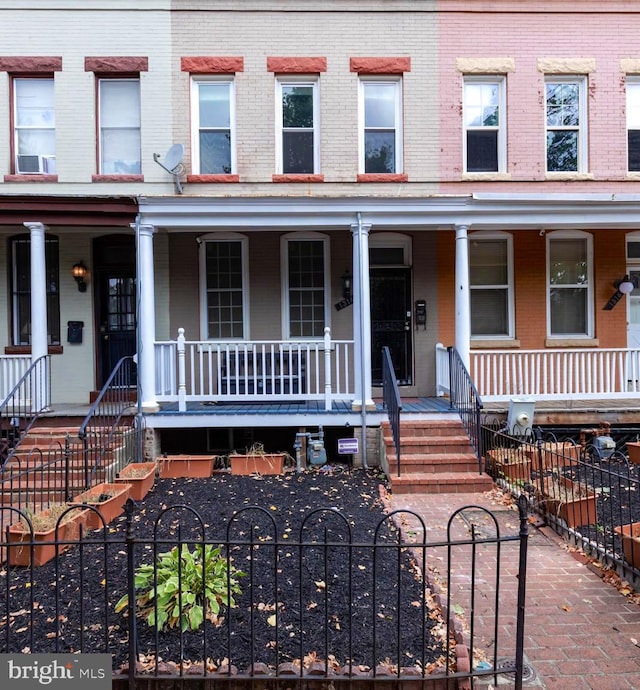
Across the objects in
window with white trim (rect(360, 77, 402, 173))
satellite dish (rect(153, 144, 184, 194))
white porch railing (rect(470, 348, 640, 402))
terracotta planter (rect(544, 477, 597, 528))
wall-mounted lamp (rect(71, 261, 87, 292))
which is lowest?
terracotta planter (rect(544, 477, 597, 528))

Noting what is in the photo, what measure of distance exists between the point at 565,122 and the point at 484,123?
1.60 metres

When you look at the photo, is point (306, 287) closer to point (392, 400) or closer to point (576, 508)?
point (392, 400)

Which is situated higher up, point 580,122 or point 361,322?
point 580,122

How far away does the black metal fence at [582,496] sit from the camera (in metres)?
4.21

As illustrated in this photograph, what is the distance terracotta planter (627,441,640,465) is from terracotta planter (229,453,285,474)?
5.55 metres

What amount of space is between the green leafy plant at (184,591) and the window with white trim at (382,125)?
7.83 meters

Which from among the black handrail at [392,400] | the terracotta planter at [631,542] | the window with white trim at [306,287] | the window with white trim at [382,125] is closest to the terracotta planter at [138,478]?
the black handrail at [392,400]

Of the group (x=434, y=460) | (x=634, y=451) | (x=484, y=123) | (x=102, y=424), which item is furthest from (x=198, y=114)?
(x=634, y=451)

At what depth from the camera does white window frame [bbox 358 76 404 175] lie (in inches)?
364

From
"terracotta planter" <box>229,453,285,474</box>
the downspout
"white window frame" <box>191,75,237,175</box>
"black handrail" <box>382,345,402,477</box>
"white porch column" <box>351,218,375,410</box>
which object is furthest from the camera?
"white window frame" <box>191,75,237,175</box>

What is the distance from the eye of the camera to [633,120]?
9.54 meters

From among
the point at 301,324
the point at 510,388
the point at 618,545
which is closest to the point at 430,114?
the point at 301,324
